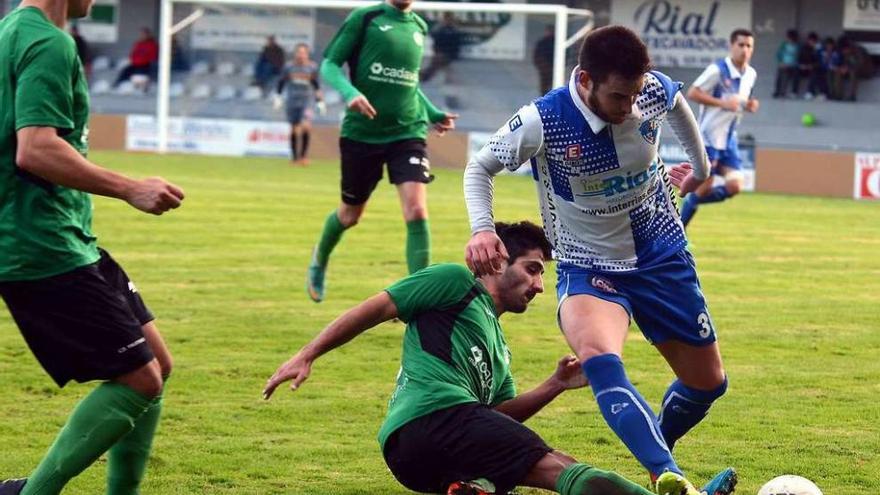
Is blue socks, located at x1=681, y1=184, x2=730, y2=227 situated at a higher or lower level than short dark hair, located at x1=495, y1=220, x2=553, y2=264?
lower

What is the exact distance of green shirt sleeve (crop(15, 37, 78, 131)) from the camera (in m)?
4.40

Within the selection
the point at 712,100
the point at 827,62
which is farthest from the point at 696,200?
the point at 827,62

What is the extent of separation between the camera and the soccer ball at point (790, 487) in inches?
205

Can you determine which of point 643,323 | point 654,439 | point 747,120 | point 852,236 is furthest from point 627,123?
point 747,120

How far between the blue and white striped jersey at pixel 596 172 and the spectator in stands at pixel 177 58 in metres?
29.5

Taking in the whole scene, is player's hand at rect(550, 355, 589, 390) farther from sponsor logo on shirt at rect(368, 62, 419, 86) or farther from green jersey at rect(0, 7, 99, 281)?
sponsor logo on shirt at rect(368, 62, 419, 86)

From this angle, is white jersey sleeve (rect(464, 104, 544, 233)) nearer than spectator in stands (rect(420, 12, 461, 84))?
Yes

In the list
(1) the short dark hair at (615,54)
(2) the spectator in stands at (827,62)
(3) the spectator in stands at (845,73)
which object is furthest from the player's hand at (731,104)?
(3) the spectator in stands at (845,73)

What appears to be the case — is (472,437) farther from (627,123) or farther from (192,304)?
(192,304)

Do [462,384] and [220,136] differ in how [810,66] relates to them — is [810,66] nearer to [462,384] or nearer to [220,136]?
[220,136]

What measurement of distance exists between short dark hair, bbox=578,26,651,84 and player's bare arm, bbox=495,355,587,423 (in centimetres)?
111

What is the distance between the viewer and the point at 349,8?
99.8 ft

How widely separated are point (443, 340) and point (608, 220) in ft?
2.77

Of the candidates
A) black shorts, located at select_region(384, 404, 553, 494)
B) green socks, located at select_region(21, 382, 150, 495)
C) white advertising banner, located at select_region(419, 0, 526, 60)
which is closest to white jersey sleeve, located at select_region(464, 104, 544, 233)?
black shorts, located at select_region(384, 404, 553, 494)
